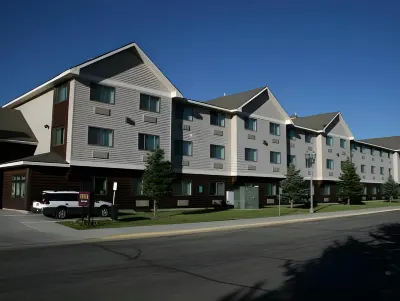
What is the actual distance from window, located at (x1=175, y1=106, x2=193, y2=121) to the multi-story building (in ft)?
0.28

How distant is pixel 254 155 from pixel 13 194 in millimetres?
21910

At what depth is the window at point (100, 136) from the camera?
91.3ft

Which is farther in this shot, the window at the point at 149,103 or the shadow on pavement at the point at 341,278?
the window at the point at 149,103

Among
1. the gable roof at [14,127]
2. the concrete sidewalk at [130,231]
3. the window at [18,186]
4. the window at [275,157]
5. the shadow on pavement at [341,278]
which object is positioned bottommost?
the concrete sidewalk at [130,231]

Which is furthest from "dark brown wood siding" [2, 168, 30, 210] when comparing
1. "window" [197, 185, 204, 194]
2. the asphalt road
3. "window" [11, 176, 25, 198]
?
"window" [197, 185, 204, 194]

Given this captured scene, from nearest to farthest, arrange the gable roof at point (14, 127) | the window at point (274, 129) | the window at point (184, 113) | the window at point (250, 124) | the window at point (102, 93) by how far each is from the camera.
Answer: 1. the window at point (102, 93)
2. the gable roof at point (14, 127)
3. the window at point (184, 113)
4. the window at point (250, 124)
5. the window at point (274, 129)

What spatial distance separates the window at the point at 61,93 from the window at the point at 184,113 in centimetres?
941

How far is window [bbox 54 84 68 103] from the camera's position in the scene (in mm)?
28002

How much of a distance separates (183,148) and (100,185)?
331 inches

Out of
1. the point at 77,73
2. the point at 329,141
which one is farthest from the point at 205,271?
the point at 329,141

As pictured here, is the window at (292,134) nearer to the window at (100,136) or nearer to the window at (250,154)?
the window at (250,154)

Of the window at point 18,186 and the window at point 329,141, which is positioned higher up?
the window at point 329,141

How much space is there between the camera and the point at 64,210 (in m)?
23.3

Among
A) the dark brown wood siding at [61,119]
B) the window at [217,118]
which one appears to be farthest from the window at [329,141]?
the dark brown wood siding at [61,119]
